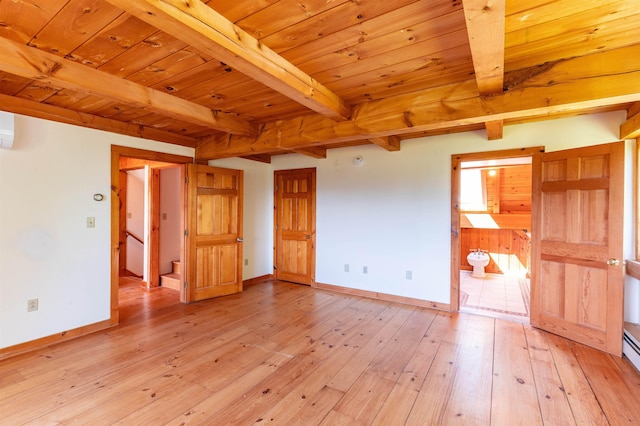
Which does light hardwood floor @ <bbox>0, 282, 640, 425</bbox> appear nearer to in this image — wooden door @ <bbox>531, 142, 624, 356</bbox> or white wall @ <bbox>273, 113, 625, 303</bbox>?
wooden door @ <bbox>531, 142, 624, 356</bbox>

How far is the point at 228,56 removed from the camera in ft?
5.28

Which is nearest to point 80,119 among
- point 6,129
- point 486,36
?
point 6,129

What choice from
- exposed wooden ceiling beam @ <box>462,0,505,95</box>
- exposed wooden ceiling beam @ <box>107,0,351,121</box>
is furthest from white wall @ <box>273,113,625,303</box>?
exposed wooden ceiling beam @ <box>107,0,351,121</box>

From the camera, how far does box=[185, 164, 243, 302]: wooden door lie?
4188mm

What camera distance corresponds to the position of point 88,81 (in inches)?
83.6

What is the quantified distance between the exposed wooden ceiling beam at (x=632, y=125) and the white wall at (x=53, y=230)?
536 centimetres

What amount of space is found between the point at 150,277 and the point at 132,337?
218cm

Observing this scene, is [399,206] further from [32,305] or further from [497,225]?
[32,305]

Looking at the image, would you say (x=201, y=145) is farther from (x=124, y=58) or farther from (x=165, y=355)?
(x=165, y=355)

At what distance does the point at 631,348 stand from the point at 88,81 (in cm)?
497

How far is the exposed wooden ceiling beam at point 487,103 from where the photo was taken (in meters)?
1.90

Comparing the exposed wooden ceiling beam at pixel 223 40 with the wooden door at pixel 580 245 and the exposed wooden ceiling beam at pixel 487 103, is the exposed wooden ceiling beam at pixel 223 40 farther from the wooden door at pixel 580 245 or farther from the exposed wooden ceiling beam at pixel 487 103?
the wooden door at pixel 580 245

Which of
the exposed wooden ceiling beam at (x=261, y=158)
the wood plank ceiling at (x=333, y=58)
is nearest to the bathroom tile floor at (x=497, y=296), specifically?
the wood plank ceiling at (x=333, y=58)

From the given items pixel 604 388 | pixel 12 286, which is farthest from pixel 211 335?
pixel 604 388
